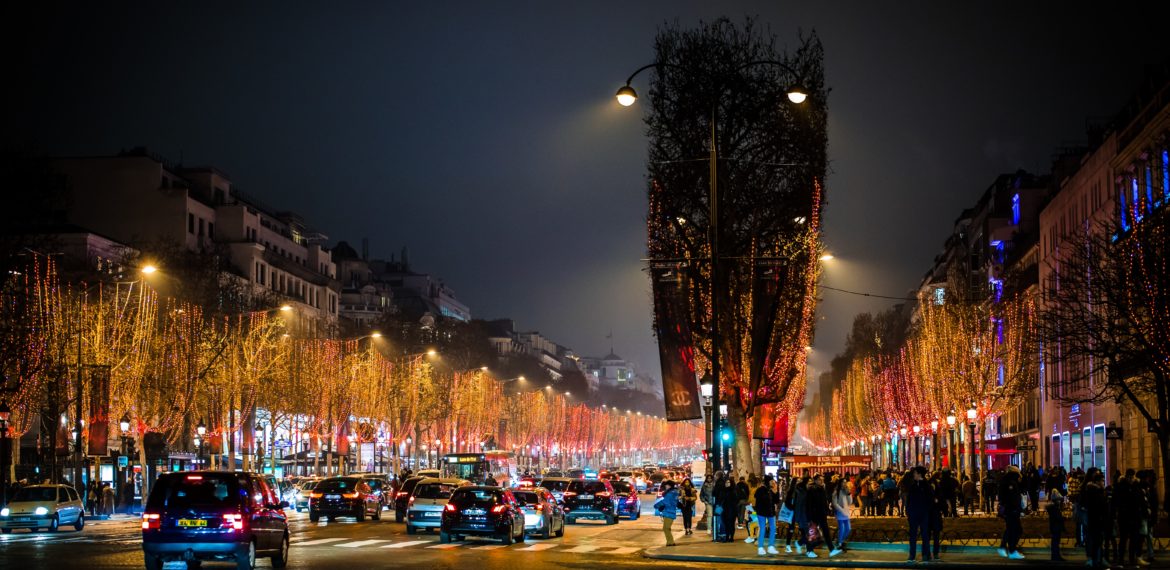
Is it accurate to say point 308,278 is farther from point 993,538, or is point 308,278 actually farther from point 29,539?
point 993,538

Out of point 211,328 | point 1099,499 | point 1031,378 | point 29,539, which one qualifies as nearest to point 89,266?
point 211,328

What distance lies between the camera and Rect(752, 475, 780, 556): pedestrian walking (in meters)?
31.5

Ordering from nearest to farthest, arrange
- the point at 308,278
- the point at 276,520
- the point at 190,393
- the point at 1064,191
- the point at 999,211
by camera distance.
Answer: the point at 276,520, the point at 190,393, the point at 1064,191, the point at 999,211, the point at 308,278

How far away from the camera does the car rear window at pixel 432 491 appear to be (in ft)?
137

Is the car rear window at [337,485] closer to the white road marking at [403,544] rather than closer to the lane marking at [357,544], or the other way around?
the white road marking at [403,544]

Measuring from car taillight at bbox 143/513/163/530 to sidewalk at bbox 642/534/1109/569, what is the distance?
1170 cm

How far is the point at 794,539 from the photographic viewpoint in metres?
33.4

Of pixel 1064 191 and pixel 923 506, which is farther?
pixel 1064 191

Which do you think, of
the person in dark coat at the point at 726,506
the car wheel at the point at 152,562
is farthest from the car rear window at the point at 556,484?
the car wheel at the point at 152,562

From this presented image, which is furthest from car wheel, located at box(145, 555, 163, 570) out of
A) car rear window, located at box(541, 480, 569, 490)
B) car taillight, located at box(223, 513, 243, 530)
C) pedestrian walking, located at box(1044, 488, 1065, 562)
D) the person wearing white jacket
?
car rear window, located at box(541, 480, 569, 490)

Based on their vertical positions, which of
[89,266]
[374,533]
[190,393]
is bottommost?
[374,533]

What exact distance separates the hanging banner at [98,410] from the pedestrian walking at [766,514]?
3194 centimetres

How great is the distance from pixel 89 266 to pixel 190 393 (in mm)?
11538

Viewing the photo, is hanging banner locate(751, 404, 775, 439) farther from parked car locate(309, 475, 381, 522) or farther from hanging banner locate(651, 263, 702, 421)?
parked car locate(309, 475, 381, 522)
